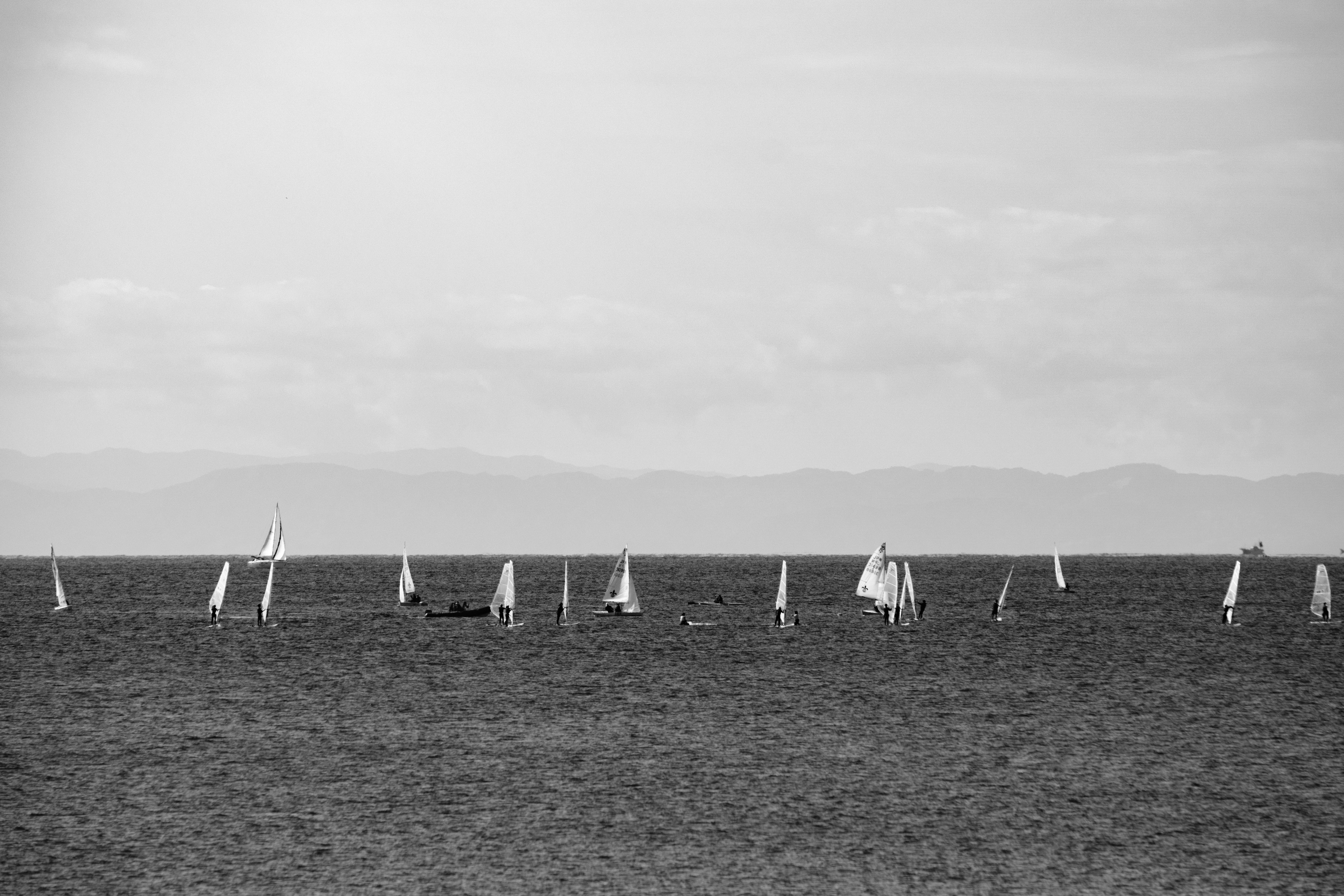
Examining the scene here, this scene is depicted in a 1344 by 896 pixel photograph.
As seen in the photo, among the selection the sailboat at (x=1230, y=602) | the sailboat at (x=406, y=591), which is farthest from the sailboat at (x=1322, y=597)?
the sailboat at (x=406, y=591)

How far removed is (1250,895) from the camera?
33469 mm

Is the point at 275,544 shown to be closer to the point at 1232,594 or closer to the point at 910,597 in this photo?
the point at 910,597

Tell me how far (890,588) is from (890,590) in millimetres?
95

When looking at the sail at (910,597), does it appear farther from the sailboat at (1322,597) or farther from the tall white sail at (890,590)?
the sailboat at (1322,597)

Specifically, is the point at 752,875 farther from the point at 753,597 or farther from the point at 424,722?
the point at 753,597

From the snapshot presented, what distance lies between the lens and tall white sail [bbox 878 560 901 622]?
99062 mm

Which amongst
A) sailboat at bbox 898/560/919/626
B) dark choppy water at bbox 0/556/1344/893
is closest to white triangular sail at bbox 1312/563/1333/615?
dark choppy water at bbox 0/556/1344/893

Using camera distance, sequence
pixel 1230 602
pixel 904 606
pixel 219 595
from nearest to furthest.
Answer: pixel 219 595, pixel 1230 602, pixel 904 606

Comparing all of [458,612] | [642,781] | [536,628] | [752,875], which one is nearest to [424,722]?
[642,781]

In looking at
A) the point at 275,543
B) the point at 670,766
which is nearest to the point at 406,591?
the point at 275,543

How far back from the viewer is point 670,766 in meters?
47.8

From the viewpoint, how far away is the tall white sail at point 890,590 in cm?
9906

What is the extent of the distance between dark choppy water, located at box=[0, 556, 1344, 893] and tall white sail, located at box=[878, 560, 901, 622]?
6509 millimetres

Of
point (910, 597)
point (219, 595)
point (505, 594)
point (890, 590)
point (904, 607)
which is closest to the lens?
point (890, 590)
